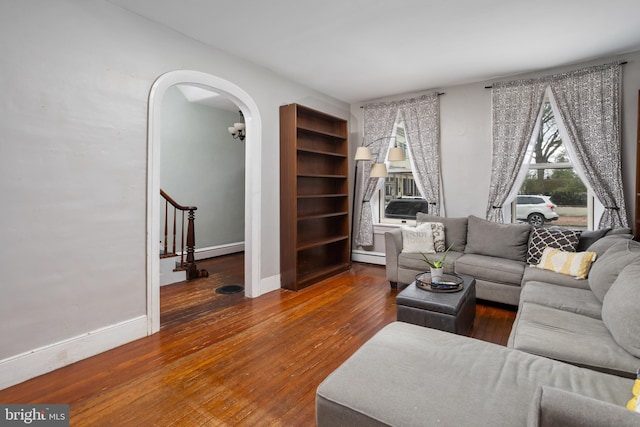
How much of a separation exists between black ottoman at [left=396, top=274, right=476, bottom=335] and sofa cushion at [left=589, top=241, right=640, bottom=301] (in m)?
0.88

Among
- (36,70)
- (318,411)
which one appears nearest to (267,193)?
(36,70)

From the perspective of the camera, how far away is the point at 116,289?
2.58 metres

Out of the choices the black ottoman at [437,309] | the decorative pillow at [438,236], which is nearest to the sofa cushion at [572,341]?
the black ottoman at [437,309]

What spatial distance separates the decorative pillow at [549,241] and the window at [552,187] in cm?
77

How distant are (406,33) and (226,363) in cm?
326

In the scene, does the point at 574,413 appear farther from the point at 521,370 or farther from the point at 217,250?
the point at 217,250

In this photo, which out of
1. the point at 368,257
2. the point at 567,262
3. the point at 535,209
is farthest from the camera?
the point at 368,257

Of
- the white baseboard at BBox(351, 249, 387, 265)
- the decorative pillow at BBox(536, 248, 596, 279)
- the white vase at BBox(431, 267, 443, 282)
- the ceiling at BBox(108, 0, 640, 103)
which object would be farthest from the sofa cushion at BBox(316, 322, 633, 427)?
the white baseboard at BBox(351, 249, 387, 265)

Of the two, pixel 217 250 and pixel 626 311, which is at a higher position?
pixel 626 311

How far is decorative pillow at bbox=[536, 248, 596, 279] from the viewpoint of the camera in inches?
111

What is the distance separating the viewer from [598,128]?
3.62 m

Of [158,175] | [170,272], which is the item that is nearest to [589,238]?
[158,175]

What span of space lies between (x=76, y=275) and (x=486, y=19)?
3.92 m

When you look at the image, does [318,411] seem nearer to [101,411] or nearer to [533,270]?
[101,411]
